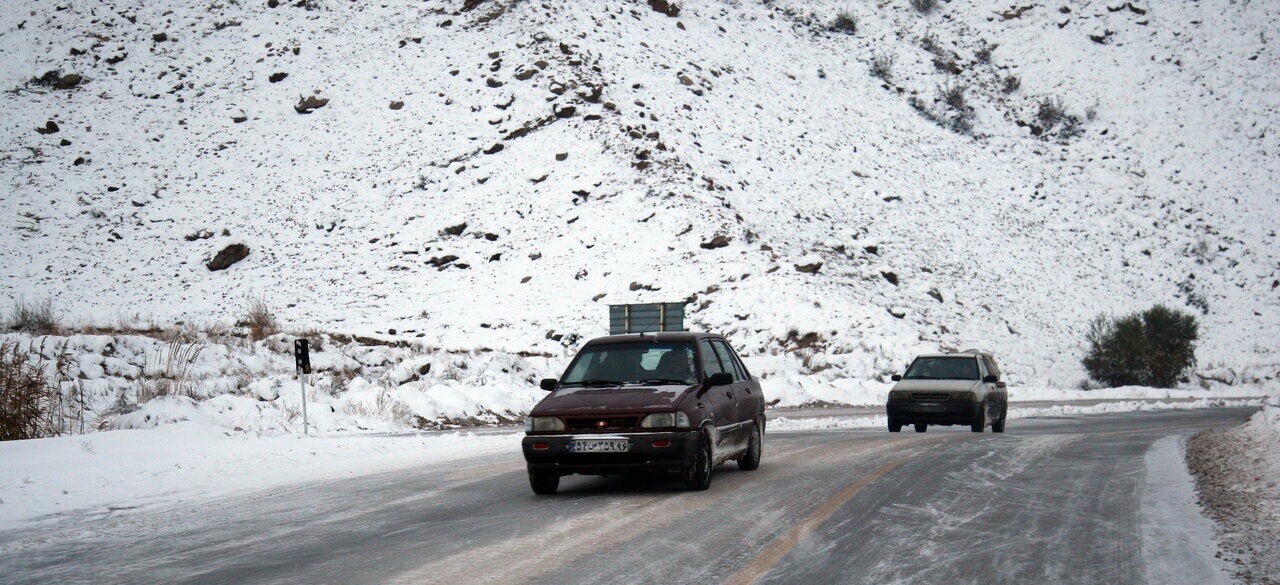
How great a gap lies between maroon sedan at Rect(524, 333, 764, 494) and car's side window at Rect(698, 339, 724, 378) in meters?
0.02

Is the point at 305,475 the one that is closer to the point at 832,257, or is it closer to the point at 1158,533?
the point at 1158,533

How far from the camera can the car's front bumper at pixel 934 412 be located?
1942 cm

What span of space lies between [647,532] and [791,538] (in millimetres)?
1084

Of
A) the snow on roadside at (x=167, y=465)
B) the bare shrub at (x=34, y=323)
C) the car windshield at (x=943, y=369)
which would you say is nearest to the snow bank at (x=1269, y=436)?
the car windshield at (x=943, y=369)

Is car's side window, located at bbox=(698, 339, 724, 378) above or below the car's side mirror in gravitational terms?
above

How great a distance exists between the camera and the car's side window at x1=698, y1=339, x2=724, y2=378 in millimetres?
11234

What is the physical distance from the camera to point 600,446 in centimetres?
982

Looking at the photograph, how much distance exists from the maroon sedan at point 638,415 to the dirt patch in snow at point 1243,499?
4385 millimetres

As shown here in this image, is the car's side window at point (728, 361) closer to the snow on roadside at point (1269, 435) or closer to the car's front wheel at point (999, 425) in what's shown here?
the snow on roadside at point (1269, 435)

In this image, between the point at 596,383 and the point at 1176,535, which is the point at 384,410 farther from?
the point at 1176,535

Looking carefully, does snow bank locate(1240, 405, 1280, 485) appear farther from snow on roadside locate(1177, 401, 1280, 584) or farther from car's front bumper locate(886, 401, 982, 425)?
car's front bumper locate(886, 401, 982, 425)

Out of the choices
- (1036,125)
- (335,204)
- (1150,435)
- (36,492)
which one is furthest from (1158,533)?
(1036,125)

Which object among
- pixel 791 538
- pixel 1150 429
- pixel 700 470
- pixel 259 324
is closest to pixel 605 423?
pixel 700 470

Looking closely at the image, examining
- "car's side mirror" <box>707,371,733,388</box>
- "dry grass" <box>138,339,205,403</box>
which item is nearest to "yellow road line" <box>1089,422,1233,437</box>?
"car's side mirror" <box>707,371,733,388</box>
